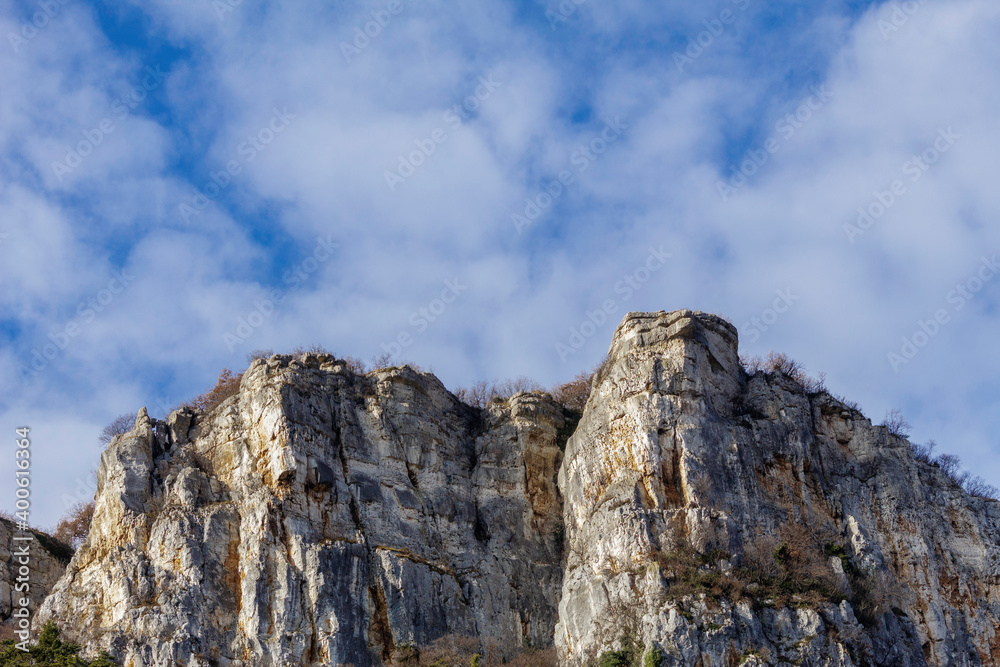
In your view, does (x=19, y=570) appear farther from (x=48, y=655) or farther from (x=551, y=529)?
(x=551, y=529)

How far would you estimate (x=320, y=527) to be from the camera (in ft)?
187

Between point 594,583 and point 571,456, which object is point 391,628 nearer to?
point 594,583

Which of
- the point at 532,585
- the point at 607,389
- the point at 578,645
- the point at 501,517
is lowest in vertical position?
the point at 578,645

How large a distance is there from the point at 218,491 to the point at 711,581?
2425cm

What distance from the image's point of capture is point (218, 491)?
5922 centimetres

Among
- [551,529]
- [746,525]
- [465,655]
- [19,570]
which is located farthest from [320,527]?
[746,525]

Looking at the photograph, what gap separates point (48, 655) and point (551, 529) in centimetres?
2526

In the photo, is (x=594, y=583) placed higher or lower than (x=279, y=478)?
lower

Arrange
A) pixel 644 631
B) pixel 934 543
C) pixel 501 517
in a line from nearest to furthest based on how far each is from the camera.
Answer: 1. pixel 644 631
2. pixel 934 543
3. pixel 501 517

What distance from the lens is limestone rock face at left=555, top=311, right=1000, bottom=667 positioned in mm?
51406

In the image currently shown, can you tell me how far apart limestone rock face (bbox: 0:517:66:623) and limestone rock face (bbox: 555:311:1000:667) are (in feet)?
93.1

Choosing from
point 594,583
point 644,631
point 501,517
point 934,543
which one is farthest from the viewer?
point 501,517

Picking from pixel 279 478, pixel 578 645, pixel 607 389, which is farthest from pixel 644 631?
pixel 279 478

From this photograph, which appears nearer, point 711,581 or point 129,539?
point 711,581
